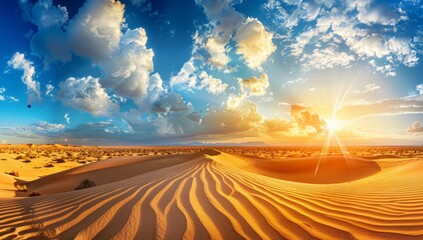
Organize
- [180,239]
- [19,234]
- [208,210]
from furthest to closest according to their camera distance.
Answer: [208,210], [19,234], [180,239]

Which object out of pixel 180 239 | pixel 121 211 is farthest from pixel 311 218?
pixel 121 211

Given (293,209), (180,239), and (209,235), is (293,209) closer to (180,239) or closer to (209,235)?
(209,235)

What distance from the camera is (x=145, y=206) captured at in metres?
3.92

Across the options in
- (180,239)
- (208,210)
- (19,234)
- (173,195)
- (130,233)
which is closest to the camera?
(180,239)

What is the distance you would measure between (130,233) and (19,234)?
4.72 ft

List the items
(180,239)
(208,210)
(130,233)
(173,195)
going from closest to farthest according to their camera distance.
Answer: (180,239)
(130,233)
(208,210)
(173,195)

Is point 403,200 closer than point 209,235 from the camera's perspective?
No

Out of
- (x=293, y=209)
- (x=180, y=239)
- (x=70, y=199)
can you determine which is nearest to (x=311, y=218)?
(x=293, y=209)

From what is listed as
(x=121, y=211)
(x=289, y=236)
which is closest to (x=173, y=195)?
(x=121, y=211)

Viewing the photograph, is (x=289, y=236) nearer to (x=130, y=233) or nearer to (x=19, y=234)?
(x=130, y=233)


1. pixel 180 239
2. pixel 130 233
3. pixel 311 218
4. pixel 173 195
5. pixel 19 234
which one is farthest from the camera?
pixel 173 195

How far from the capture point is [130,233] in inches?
117

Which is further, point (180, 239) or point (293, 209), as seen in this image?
point (293, 209)

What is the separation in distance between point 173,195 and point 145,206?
2.46 ft
